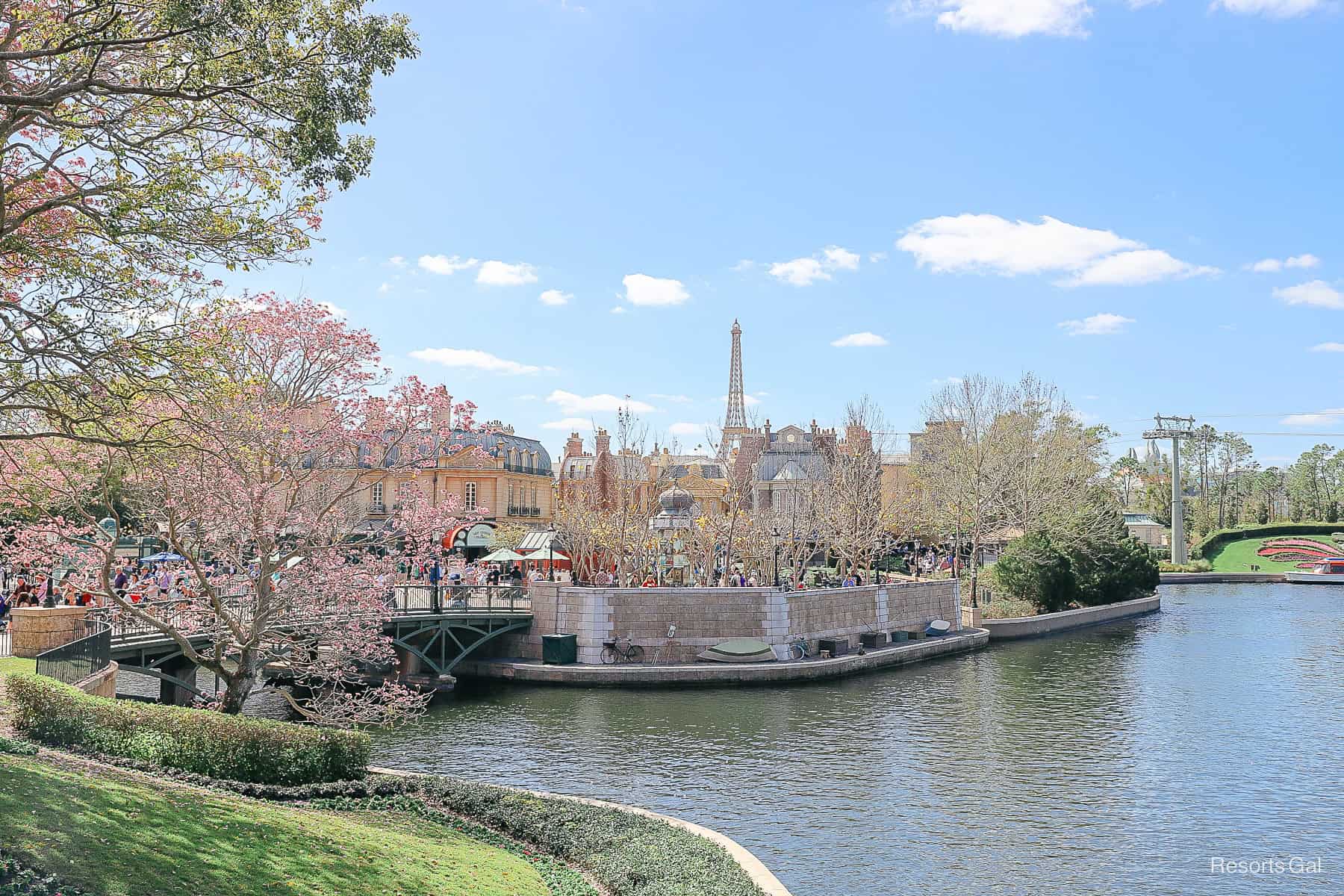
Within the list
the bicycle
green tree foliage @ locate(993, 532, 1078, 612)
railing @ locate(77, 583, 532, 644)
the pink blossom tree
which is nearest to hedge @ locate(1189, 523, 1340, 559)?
green tree foliage @ locate(993, 532, 1078, 612)

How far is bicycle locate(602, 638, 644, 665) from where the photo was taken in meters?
33.0

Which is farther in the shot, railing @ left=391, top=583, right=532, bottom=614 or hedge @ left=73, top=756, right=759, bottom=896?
railing @ left=391, top=583, right=532, bottom=614

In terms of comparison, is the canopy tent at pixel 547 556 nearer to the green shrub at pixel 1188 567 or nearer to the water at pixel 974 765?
the water at pixel 974 765

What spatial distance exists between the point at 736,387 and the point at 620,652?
8468 centimetres

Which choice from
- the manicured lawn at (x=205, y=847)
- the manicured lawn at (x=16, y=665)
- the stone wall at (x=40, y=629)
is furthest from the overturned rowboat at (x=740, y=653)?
the manicured lawn at (x=205, y=847)

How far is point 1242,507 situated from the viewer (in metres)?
105

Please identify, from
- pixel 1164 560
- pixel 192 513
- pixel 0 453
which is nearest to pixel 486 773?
pixel 192 513

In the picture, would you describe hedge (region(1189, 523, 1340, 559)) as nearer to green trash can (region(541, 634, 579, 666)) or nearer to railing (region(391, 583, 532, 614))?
green trash can (region(541, 634, 579, 666))

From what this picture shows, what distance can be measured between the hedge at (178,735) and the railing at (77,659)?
180 inches

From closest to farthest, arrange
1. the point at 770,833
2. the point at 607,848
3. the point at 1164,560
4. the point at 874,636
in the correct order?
the point at 607,848 → the point at 770,833 → the point at 874,636 → the point at 1164,560

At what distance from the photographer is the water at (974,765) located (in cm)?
1595

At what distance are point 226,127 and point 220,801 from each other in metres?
8.19

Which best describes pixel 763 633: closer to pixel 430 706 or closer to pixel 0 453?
pixel 430 706

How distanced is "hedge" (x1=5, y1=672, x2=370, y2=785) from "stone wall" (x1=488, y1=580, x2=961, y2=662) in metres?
18.0
